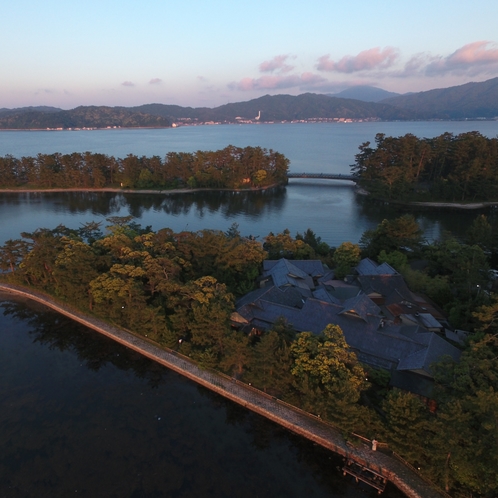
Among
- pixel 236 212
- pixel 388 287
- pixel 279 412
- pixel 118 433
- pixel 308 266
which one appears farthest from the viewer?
pixel 236 212

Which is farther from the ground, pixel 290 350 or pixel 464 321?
pixel 290 350

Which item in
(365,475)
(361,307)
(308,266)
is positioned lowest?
(365,475)

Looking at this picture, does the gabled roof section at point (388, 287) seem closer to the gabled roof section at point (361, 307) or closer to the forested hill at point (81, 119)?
the gabled roof section at point (361, 307)

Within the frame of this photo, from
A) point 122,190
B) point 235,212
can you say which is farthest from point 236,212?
point 122,190

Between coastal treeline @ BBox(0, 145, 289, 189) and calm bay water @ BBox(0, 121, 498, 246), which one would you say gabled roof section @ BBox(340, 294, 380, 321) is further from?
coastal treeline @ BBox(0, 145, 289, 189)

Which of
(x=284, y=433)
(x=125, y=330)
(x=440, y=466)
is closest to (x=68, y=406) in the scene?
(x=125, y=330)

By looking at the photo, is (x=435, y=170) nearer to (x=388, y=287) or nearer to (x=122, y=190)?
(x=388, y=287)

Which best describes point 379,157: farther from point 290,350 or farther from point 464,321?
point 290,350

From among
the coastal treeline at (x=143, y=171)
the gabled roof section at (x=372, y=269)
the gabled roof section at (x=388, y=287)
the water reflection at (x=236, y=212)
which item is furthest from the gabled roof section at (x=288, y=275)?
the coastal treeline at (x=143, y=171)

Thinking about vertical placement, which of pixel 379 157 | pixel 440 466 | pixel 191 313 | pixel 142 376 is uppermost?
pixel 379 157
